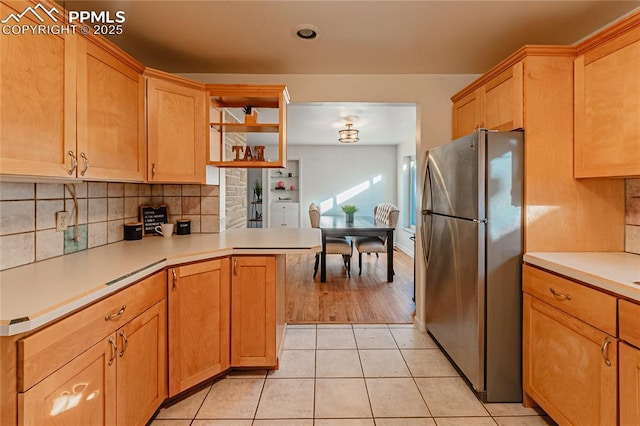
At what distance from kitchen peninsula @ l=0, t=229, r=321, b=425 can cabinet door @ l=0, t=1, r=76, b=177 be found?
48cm

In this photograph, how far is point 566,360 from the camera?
5.02 ft

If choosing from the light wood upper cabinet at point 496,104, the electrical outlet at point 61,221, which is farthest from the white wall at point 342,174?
the electrical outlet at point 61,221

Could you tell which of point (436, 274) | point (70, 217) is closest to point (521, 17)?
point (436, 274)

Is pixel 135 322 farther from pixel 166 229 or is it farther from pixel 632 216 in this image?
pixel 632 216

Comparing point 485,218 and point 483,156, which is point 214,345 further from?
point 483,156

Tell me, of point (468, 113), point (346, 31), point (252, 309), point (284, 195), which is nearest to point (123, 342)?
point (252, 309)

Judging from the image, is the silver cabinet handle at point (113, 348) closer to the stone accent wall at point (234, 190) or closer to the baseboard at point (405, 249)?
the stone accent wall at point (234, 190)

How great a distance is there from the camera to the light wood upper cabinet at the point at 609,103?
1.49 meters

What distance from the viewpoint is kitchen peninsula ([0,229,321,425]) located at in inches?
39.1

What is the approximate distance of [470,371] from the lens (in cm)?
198

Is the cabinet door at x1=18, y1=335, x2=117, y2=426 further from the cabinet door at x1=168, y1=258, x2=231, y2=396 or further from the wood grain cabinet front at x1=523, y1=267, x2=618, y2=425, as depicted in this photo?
the wood grain cabinet front at x1=523, y1=267, x2=618, y2=425

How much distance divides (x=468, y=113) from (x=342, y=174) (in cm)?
497

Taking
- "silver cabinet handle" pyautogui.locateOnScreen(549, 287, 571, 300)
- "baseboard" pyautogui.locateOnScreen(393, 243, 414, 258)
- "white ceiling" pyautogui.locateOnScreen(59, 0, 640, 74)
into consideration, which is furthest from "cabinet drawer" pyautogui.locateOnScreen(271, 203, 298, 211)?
"silver cabinet handle" pyautogui.locateOnScreen(549, 287, 571, 300)

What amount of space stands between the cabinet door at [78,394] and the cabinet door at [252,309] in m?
0.82
